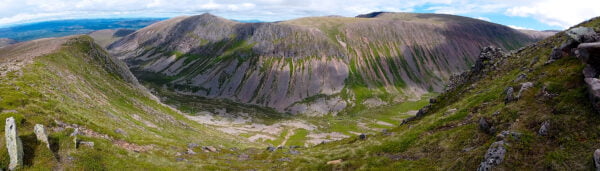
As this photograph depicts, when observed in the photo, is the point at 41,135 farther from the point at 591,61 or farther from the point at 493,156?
the point at 591,61

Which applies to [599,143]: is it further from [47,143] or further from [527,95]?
[47,143]

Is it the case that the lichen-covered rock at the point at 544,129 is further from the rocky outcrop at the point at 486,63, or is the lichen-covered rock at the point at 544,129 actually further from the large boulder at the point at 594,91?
the rocky outcrop at the point at 486,63

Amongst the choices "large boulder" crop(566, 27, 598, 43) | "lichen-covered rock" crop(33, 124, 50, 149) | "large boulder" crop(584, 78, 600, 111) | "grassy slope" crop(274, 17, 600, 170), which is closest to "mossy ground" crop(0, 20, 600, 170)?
"grassy slope" crop(274, 17, 600, 170)

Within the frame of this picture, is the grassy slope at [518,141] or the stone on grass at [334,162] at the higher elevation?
the grassy slope at [518,141]

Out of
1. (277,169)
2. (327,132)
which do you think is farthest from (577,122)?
(327,132)

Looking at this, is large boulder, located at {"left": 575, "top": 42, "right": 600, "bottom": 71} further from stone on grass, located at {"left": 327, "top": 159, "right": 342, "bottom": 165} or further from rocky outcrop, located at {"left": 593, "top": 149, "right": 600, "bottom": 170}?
stone on grass, located at {"left": 327, "top": 159, "right": 342, "bottom": 165}

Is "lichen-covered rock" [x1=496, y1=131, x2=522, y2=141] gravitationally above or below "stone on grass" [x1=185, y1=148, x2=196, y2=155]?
above

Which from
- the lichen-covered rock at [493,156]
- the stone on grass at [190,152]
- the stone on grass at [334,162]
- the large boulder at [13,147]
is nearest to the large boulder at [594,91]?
the lichen-covered rock at [493,156]

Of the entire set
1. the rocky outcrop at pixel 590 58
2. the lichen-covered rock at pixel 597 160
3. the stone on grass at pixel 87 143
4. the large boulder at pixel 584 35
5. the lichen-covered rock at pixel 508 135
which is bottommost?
the stone on grass at pixel 87 143
